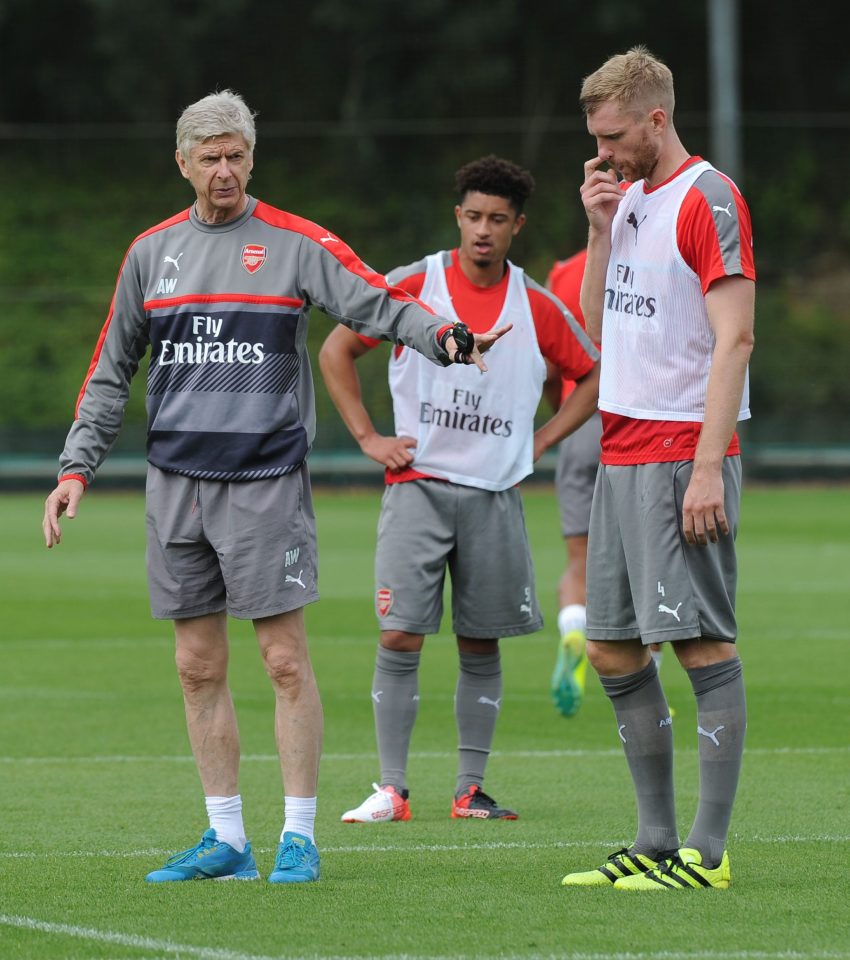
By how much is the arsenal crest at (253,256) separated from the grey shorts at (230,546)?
62 centimetres

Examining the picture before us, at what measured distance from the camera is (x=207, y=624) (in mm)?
5688

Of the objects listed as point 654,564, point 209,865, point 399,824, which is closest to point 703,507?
point 654,564

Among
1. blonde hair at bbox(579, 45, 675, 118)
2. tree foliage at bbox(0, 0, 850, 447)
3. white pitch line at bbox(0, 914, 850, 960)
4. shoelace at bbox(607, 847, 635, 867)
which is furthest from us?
tree foliage at bbox(0, 0, 850, 447)

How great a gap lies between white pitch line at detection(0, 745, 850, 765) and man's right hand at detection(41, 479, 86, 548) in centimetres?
273

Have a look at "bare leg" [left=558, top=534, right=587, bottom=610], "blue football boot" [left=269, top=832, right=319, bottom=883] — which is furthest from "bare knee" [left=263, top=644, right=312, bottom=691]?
"bare leg" [left=558, top=534, right=587, bottom=610]

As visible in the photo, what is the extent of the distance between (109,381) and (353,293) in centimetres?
82

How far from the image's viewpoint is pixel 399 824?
6738 millimetres

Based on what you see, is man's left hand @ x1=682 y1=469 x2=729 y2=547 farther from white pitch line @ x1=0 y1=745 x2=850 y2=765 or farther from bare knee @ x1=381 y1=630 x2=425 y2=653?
white pitch line @ x1=0 y1=745 x2=850 y2=765

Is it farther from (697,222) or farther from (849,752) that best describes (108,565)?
(697,222)

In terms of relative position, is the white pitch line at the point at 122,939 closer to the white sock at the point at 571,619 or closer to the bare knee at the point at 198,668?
the bare knee at the point at 198,668

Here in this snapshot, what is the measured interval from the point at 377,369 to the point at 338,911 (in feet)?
97.1

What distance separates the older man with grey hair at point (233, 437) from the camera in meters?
5.54

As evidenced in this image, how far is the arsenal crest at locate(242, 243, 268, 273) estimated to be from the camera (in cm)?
561

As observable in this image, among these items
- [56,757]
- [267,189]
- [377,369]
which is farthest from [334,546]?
[267,189]
